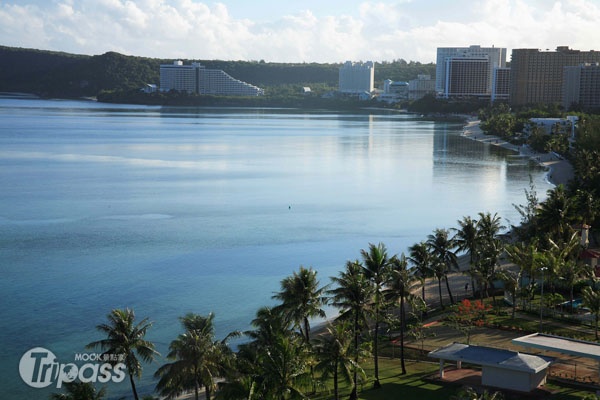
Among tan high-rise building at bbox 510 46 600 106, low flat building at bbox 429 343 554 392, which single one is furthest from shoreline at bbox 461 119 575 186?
tan high-rise building at bbox 510 46 600 106

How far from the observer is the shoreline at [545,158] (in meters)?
61.3

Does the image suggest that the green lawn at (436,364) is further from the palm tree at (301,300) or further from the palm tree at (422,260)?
the palm tree at (301,300)

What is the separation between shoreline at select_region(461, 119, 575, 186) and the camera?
2413 inches

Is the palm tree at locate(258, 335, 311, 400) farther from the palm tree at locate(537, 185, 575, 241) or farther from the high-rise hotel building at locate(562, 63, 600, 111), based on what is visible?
the high-rise hotel building at locate(562, 63, 600, 111)

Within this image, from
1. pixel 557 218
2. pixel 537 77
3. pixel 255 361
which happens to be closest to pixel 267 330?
pixel 255 361

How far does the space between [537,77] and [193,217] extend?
423ft

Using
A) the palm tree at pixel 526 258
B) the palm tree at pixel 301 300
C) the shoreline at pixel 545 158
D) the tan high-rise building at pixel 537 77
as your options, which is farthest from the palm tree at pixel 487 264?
the tan high-rise building at pixel 537 77

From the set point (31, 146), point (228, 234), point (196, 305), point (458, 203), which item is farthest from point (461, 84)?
point (196, 305)

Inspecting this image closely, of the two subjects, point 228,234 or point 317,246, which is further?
point 228,234

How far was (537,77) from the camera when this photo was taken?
161 metres

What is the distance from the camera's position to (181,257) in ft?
119

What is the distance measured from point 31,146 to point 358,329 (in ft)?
254

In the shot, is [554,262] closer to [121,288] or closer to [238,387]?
[238,387]

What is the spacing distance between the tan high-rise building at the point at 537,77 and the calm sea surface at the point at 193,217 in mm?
71887
